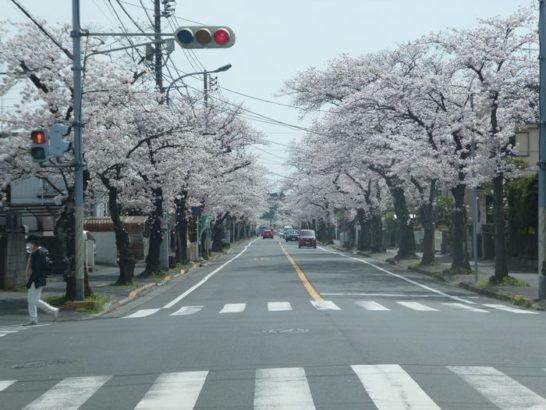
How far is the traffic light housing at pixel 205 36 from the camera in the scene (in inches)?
593

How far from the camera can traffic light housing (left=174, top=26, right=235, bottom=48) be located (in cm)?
1507

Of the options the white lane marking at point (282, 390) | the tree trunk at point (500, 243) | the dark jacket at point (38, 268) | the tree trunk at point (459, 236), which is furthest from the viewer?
the tree trunk at point (459, 236)

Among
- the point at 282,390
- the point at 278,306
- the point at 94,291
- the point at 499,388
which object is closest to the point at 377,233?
the point at 94,291

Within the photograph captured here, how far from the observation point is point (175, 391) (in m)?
9.55

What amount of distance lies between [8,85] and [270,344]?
13.4 metres

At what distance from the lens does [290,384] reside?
9.68m

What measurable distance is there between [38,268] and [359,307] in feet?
26.0

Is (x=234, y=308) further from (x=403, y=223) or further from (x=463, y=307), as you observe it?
(x=403, y=223)

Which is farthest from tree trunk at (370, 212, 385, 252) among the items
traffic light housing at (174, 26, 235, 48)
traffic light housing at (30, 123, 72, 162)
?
traffic light housing at (174, 26, 235, 48)

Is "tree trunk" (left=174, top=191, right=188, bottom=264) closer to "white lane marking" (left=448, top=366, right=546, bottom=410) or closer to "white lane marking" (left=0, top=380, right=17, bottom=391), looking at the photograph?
"white lane marking" (left=0, top=380, right=17, bottom=391)

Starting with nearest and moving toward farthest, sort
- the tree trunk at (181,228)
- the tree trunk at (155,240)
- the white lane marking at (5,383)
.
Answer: the white lane marking at (5,383) < the tree trunk at (155,240) < the tree trunk at (181,228)

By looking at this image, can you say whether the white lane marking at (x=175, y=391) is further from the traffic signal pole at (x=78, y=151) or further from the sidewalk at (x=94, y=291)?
the traffic signal pole at (x=78, y=151)

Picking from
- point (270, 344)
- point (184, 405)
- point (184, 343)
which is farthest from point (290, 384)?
point (184, 343)

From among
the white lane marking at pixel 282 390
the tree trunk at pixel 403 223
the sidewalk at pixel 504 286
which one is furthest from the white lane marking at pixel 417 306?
the tree trunk at pixel 403 223
